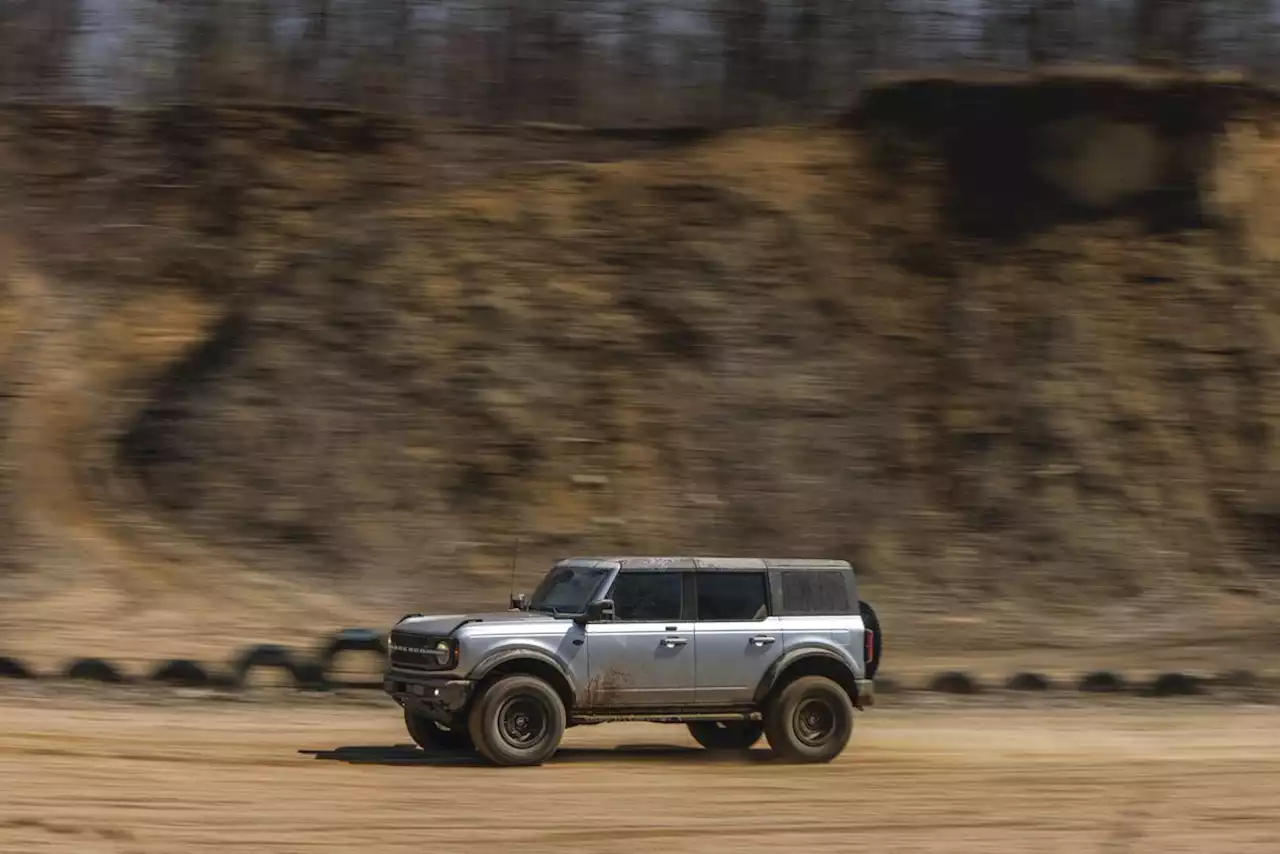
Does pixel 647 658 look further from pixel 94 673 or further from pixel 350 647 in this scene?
pixel 94 673

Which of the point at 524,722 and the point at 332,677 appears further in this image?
the point at 332,677

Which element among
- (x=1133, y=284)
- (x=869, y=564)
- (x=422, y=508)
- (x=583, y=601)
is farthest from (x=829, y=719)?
(x=1133, y=284)

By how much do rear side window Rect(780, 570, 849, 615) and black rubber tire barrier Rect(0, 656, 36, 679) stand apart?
9.29 m

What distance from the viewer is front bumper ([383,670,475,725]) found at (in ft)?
40.5

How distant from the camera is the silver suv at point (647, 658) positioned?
1248 cm

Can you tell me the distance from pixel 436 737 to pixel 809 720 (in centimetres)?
303

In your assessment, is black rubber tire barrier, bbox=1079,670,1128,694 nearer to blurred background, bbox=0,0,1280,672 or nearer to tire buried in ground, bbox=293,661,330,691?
blurred background, bbox=0,0,1280,672

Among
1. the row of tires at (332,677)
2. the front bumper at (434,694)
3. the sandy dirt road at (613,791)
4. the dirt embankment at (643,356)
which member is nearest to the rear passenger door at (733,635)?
the sandy dirt road at (613,791)

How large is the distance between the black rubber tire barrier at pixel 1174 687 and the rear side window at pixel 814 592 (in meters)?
7.34

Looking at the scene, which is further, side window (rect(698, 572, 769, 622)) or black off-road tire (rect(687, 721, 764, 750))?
black off-road tire (rect(687, 721, 764, 750))

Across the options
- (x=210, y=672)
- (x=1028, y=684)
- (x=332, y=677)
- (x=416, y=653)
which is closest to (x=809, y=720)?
(x=416, y=653)

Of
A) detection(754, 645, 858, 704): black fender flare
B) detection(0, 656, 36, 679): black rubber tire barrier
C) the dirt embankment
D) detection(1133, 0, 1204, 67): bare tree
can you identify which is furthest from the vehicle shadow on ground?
detection(1133, 0, 1204, 67): bare tree

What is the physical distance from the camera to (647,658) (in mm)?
12930

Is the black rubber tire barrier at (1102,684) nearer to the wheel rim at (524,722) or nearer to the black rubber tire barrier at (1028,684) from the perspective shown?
the black rubber tire barrier at (1028,684)
